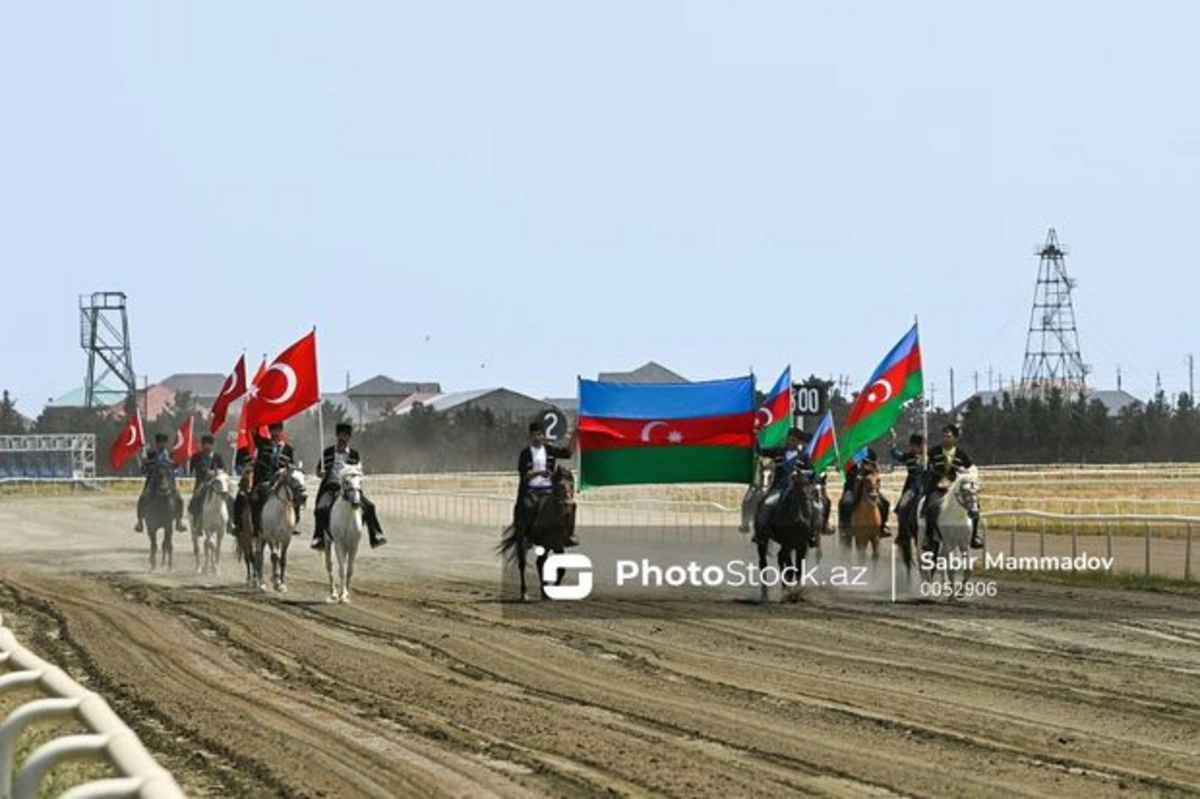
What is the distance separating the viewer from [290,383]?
30.5 metres

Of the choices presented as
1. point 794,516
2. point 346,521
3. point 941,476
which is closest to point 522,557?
point 346,521

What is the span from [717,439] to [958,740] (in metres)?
14.5

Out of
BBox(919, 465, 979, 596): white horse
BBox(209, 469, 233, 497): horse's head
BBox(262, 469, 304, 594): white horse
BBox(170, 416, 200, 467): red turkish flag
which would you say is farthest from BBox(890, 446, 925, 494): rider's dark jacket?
BBox(170, 416, 200, 467): red turkish flag

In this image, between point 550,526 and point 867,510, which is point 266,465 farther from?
point 867,510

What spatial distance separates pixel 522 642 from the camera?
67.3 feet

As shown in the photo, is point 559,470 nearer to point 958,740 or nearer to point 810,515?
point 810,515

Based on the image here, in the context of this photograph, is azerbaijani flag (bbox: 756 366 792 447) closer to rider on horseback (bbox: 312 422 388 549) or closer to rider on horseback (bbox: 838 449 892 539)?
rider on horseback (bbox: 838 449 892 539)

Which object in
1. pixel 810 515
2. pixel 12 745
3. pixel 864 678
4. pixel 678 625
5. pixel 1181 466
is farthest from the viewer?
pixel 1181 466

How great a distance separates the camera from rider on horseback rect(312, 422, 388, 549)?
86.5ft

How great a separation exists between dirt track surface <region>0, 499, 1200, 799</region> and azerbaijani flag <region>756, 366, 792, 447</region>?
5.11m

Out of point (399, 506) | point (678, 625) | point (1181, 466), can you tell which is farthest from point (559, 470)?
point (1181, 466)

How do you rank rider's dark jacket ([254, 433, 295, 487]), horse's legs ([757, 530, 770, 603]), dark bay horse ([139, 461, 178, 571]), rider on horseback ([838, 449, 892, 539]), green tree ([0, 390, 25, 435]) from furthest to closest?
green tree ([0, 390, 25, 435])
dark bay horse ([139, 461, 178, 571])
rider's dark jacket ([254, 433, 295, 487])
rider on horseback ([838, 449, 892, 539])
horse's legs ([757, 530, 770, 603])

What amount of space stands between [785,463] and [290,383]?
26.0ft

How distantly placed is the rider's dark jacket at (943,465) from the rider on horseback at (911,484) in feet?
1.36
